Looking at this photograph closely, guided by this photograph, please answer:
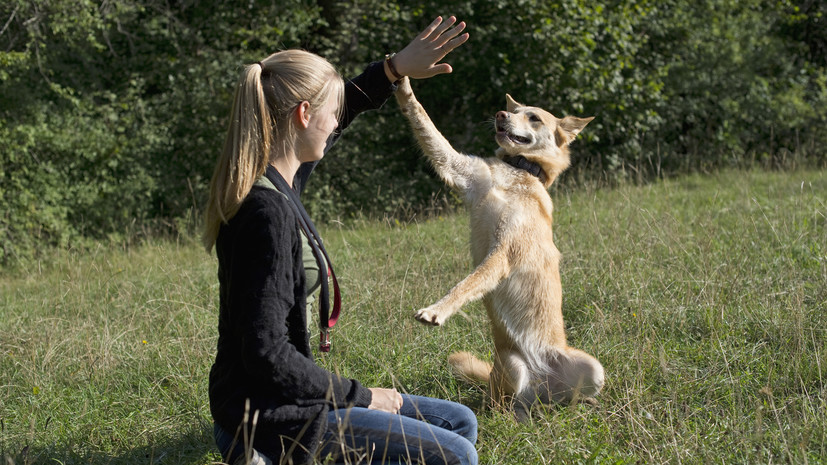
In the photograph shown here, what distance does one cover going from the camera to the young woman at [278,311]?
2.00 meters

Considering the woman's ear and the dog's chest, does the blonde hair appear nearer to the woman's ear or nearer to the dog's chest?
the woman's ear

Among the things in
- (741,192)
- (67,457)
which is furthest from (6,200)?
(741,192)

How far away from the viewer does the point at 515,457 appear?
290 centimetres

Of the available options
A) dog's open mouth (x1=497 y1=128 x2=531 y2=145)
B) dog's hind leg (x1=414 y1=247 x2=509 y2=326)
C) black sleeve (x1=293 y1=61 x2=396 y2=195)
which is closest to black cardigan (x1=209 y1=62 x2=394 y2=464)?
dog's hind leg (x1=414 y1=247 x2=509 y2=326)

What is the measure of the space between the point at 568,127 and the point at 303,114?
231 cm

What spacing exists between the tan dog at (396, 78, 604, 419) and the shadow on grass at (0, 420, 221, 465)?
4.15ft

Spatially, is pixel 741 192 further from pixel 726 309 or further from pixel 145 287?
pixel 145 287

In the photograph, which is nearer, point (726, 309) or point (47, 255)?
point (726, 309)

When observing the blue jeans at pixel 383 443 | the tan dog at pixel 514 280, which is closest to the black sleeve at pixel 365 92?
the tan dog at pixel 514 280

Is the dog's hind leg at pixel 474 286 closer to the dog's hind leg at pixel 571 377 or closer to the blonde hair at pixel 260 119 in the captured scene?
the dog's hind leg at pixel 571 377

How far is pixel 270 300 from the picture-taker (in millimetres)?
1984

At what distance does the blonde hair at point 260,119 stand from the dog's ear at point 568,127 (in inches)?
79.6

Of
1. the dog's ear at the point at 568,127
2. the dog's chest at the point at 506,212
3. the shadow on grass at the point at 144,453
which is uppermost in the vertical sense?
the dog's ear at the point at 568,127

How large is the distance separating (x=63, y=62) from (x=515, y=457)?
10.2 m
